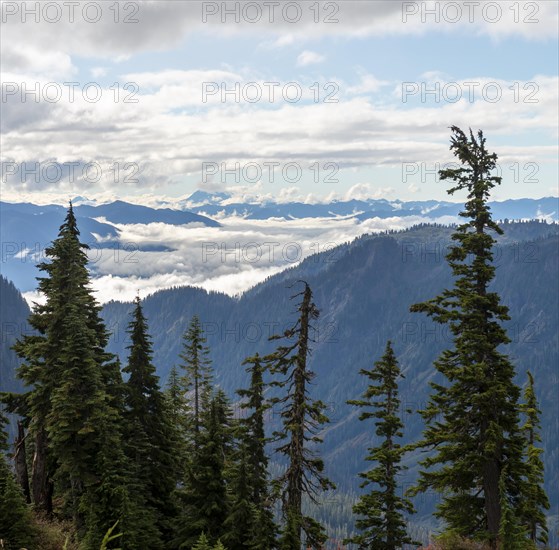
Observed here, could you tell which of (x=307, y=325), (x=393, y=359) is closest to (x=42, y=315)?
(x=307, y=325)

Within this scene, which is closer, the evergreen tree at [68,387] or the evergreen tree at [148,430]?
the evergreen tree at [68,387]

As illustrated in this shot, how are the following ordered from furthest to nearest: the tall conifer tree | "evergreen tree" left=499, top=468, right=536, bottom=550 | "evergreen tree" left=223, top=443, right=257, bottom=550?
"evergreen tree" left=223, top=443, right=257, bottom=550
the tall conifer tree
"evergreen tree" left=499, top=468, right=536, bottom=550

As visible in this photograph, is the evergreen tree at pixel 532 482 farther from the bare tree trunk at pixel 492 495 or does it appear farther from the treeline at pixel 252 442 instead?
the bare tree trunk at pixel 492 495

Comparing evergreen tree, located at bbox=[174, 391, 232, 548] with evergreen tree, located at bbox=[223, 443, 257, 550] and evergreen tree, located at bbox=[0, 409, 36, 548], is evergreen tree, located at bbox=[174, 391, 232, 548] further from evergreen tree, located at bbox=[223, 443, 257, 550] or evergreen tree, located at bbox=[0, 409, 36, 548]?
evergreen tree, located at bbox=[0, 409, 36, 548]

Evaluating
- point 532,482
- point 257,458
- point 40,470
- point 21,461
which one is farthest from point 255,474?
point 21,461

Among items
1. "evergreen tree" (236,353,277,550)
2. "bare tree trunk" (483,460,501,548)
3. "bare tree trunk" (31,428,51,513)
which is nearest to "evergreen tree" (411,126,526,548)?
"bare tree trunk" (483,460,501,548)

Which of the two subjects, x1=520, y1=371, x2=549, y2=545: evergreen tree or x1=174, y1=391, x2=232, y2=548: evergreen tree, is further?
x1=174, y1=391, x2=232, y2=548: evergreen tree

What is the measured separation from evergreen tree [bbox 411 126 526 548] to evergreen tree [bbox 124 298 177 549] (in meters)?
16.6

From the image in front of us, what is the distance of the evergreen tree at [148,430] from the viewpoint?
36000 mm

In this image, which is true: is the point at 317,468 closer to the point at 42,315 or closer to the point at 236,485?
the point at 236,485

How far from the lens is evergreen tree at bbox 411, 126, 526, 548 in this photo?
25672 millimetres

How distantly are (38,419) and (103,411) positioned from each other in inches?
169

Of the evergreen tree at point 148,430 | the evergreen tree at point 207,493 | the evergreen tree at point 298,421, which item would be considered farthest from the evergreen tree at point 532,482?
the evergreen tree at point 148,430

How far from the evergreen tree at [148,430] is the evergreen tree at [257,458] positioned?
638 cm
